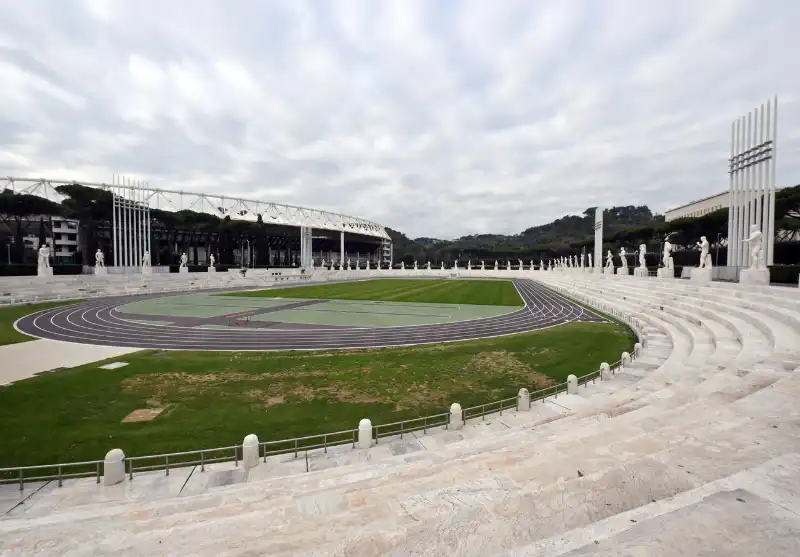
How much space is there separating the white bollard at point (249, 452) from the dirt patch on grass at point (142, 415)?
479cm

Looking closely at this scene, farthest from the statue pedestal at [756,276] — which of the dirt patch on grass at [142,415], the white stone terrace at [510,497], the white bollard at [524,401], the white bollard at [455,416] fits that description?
the dirt patch on grass at [142,415]

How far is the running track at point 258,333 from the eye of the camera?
20.8 meters

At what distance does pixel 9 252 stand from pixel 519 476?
324 feet

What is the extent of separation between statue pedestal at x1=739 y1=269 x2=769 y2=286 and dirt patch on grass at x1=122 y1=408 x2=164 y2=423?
28195mm

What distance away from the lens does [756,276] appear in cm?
2112

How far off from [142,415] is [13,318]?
28.1m

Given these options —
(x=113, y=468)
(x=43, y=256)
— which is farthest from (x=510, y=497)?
(x=43, y=256)

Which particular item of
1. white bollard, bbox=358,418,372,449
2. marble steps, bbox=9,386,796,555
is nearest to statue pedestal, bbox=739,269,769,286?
marble steps, bbox=9,386,796,555

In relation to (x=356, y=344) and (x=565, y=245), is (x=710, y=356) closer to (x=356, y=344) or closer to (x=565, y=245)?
(x=356, y=344)

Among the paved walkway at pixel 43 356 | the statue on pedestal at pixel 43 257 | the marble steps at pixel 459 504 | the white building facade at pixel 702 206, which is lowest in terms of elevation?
the paved walkway at pixel 43 356

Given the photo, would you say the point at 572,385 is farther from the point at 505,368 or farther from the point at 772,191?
the point at 772,191

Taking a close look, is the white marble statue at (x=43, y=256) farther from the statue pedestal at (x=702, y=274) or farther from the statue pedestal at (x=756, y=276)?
the statue pedestal at (x=756, y=276)

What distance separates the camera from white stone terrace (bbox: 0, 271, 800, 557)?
399cm

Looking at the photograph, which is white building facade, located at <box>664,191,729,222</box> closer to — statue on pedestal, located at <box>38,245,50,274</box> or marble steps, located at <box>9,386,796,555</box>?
marble steps, located at <box>9,386,796,555</box>
